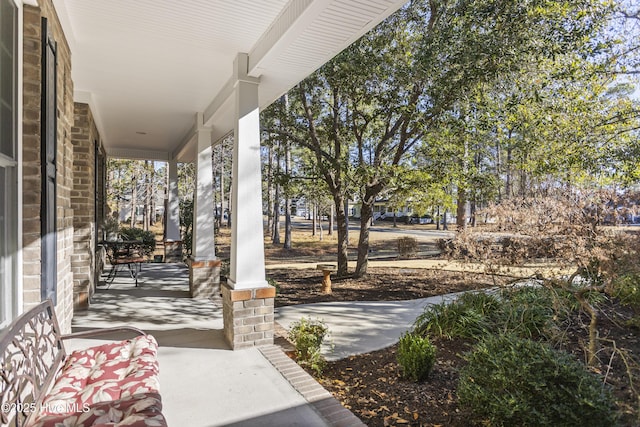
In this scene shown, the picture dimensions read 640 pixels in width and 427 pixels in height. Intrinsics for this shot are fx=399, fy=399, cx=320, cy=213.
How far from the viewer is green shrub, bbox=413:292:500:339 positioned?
14.4 feet

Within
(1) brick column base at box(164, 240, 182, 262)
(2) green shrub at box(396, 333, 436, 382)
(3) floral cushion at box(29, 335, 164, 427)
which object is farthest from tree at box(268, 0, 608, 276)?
(3) floral cushion at box(29, 335, 164, 427)

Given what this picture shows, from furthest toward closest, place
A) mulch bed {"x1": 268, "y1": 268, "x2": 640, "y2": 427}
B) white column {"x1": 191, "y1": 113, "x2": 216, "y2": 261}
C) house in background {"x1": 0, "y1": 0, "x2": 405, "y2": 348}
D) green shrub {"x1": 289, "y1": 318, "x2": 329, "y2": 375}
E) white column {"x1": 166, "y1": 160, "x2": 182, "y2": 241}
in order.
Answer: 1. white column {"x1": 166, "y1": 160, "x2": 182, "y2": 241}
2. white column {"x1": 191, "y1": 113, "x2": 216, "y2": 261}
3. green shrub {"x1": 289, "y1": 318, "x2": 329, "y2": 375}
4. mulch bed {"x1": 268, "y1": 268, "x2": 640, "y2": 427}
5. house in background {"x1": 0, "y1": 0, "x2": 405, "y2": 348}

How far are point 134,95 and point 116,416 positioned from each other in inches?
193

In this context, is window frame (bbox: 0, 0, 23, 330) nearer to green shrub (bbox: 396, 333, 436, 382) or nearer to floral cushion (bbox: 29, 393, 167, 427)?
floral cushion (bbox: 29, 393, 167, 427)

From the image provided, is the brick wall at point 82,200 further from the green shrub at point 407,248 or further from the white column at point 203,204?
the green shrub at point 407,248

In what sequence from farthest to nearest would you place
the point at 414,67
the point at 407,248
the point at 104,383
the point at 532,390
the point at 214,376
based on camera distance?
the point at 407,248 < the point at 414,67 < the point at 214,376 < the point at 532,390 < the point at 104,383

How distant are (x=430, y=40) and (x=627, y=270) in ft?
13.8

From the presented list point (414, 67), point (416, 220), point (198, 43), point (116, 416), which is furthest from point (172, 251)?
point (416, 220)

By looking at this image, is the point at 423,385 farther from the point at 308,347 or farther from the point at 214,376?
the point at 214,376

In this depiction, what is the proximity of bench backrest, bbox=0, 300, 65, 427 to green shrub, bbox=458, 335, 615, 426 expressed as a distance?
7.90 ft

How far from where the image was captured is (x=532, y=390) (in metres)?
2.40

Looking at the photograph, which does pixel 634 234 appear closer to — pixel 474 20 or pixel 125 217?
pixel 474 20

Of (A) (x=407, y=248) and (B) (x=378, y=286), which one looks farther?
(A) (x=407, y=248)

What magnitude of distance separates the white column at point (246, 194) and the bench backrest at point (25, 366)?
5.68 ft
